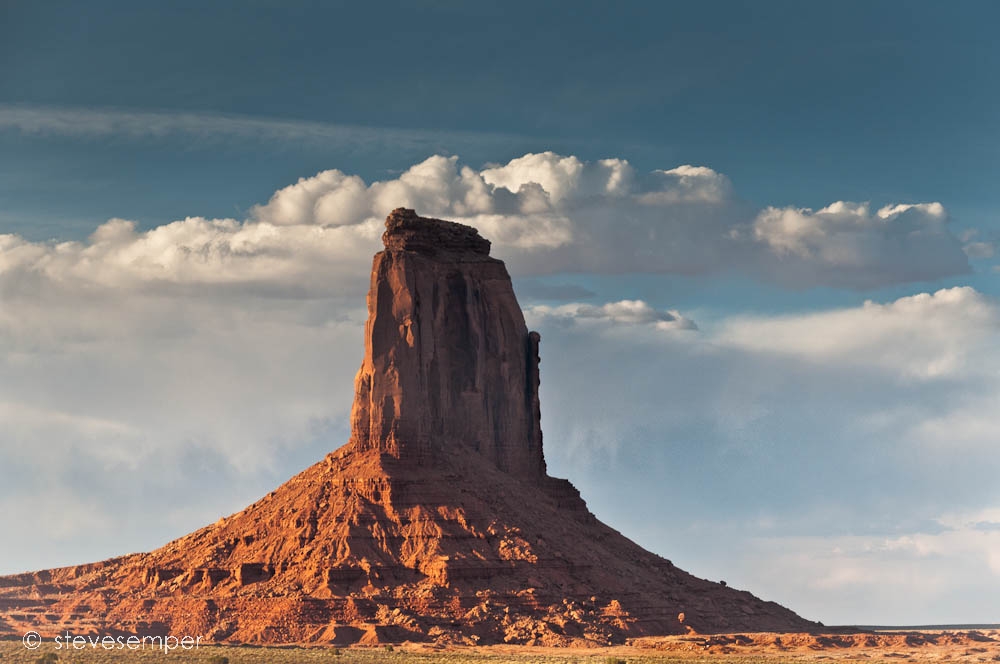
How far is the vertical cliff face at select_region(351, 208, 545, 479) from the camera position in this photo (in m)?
171

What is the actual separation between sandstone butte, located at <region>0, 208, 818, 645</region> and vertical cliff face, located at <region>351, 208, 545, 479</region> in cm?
19

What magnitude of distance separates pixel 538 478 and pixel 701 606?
25.5 m

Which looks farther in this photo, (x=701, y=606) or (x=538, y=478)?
(x=538, y=478)

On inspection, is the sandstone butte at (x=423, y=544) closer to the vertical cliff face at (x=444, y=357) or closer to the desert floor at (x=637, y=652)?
the vertical cliff face at (x=444, y=357)

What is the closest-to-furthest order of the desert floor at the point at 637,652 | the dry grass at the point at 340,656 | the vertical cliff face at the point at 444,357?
the dry grass at the point at 340,656, the desert floor at the point at 637,652, the vertical cliff face at the point at 444,357

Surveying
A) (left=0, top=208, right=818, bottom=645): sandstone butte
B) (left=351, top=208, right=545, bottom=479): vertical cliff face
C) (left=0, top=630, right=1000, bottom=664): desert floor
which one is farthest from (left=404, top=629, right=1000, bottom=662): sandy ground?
(left=351, top=208, right=545, bottom=479): vertical cliff face

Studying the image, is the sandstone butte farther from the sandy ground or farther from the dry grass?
the dry grass

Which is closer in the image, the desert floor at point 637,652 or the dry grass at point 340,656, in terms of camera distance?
the dry grass at point 340,656

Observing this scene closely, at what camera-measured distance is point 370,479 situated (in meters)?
166

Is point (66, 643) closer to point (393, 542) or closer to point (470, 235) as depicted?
A: point (393, 542)

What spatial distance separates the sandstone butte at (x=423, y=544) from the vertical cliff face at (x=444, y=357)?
0.19 m

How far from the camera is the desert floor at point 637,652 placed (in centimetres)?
12925

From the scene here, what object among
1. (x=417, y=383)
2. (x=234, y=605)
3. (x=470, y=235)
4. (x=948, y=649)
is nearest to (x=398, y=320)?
(x=417, y=383)

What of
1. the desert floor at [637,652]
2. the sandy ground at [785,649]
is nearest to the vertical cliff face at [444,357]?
the desert floor at [637,652]
